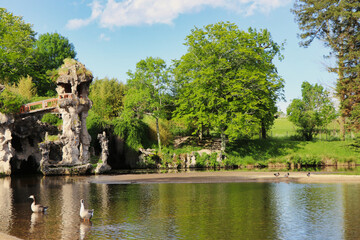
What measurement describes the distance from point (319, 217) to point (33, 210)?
1621 centimetres

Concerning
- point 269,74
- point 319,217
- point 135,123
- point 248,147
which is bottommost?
point 319,217

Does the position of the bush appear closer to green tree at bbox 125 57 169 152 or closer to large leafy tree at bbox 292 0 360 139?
green tree at bbox 125 57 169 152

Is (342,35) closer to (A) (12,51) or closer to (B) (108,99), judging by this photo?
(B) (108,99)

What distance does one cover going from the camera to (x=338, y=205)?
76.9ft

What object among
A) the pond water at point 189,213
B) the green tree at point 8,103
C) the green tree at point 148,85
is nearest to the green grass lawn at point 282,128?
the green tree at point 148,85

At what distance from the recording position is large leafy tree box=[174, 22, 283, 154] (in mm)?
59344

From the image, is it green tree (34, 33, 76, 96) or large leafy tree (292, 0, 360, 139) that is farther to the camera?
green tree (34, 33, 76, 96)

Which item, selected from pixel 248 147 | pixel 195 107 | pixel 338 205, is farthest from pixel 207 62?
pixel 338 205

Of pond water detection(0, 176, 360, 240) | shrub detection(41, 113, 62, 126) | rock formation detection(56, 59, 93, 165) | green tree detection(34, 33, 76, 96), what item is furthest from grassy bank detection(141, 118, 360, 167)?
green tree detection(34, 33, 76, 96)

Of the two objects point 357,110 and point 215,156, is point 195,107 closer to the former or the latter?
point 215,156

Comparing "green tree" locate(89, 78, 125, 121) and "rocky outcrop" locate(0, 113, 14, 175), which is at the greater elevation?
"green tree" locate(89, 78, 125, 121)

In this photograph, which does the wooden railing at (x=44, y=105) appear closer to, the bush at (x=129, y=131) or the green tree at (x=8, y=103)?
the green tree at (x=8, y=103)

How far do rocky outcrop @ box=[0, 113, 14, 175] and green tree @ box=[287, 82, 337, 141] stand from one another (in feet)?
182

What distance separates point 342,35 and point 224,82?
25.8 metres
